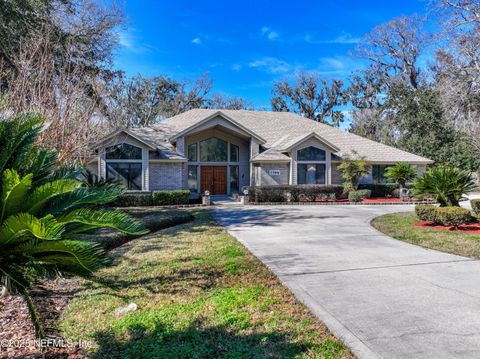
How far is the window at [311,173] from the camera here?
24297mm

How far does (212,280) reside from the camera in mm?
5926

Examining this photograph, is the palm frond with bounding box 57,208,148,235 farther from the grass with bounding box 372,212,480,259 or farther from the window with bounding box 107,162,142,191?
the window with bounding box 107,162,142,191

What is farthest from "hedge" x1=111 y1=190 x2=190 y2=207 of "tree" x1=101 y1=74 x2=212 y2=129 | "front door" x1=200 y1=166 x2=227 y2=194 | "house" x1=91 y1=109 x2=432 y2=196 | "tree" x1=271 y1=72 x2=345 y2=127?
"tree" x1=271 y1=72 x2=345 y2=127

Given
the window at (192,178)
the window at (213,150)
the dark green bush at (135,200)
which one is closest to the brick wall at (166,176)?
the dark green bush at (135,200)

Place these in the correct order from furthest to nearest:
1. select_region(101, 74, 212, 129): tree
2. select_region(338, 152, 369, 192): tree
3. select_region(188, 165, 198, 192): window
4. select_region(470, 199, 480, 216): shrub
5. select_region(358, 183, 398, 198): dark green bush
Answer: select_region(101, 74, 212, 129): tree < select_region(358, 183, 398, 198): dark green bush < select_region(188, 165, 198, 192): window < select_region(338, 152, 369, 192): tree < select_region(470, 199, 480, 216): shrub

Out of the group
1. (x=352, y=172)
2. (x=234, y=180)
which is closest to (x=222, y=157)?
(x=234, y=180)

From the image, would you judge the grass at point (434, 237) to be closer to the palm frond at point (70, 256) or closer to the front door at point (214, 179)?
the palm frond at point (70, 256)

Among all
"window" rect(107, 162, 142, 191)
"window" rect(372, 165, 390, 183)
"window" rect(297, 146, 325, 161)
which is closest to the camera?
"window" rect(107, 162, 142, 191)

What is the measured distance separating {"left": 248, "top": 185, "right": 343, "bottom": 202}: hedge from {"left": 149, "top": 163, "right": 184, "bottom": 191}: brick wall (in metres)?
4.64

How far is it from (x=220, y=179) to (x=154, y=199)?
6.44 metres

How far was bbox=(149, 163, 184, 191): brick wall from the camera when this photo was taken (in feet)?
72.0

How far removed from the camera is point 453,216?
11.3 meters

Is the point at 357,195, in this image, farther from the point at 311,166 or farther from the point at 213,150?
the point at 213,150

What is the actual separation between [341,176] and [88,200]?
2349cm
